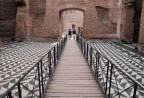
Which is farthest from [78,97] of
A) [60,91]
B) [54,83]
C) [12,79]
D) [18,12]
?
[18,12]

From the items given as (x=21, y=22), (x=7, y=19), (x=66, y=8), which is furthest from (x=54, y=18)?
(x=7, y=19)

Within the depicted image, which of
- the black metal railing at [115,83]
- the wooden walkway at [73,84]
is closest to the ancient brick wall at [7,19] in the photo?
the wooden walkway at [73,84]

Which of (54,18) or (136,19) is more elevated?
(54,18)

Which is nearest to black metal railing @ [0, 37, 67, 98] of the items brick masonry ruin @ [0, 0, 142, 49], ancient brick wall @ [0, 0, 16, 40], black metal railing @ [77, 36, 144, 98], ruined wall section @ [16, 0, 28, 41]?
black metal railing @ [77, 36, 144, 98]

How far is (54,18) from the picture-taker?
42.7 ft

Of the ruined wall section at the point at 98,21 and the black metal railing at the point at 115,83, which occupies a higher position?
the ruined wall section at the point at 98,21

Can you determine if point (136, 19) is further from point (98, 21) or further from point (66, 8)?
Answer: point (66, 8)

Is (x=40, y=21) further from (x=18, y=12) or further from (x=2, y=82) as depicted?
(x=2, y=82)

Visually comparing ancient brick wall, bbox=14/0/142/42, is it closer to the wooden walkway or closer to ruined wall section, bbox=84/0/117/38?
ruined wall section, bbox=84/0/117/38

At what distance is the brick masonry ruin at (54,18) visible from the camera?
12727 millimetres

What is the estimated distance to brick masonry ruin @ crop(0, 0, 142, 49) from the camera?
41.8 ft

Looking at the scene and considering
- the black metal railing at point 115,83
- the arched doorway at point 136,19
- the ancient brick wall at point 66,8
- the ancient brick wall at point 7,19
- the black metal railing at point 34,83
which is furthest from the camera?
the ancient brick wall at point 7,19

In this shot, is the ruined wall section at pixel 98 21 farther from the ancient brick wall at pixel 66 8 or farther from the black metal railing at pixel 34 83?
the black metal railing at pixel 34 83

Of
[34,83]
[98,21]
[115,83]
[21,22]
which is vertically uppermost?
[98,21]
